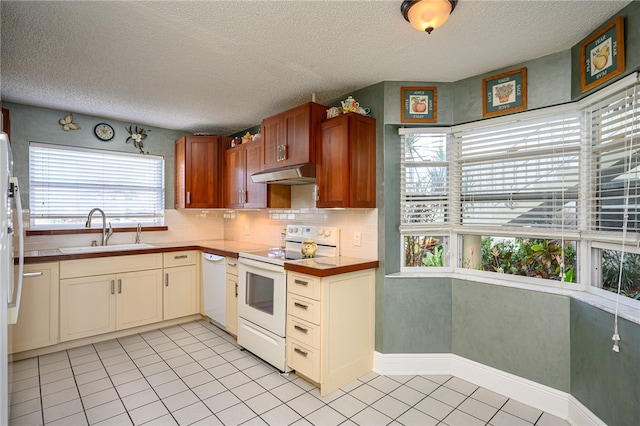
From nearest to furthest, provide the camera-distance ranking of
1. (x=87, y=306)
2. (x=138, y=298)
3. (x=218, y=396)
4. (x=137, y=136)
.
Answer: (x=218, y=396), (x=87, y=306), (x=138, y=298), (x=137, y=136)

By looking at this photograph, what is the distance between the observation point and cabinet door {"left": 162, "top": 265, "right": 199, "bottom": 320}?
372 cm

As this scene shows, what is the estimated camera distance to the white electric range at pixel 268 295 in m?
2.70

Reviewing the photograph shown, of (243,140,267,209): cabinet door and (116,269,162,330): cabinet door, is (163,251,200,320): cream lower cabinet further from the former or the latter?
(243,140,267,209): cabinet door

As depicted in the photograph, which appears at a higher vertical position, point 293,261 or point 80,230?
point 80,230

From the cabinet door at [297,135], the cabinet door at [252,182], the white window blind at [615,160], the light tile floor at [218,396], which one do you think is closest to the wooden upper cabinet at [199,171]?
the cabinet door at [252,182]

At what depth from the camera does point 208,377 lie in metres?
2.64

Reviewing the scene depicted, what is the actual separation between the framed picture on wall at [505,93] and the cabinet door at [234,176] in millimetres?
2597

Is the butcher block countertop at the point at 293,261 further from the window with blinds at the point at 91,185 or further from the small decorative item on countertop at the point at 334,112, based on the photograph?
the small decorative item on countertop at the point at 334,112

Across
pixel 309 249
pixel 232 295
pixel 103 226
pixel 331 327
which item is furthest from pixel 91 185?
pixel 331 327

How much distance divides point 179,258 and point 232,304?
0.96 metres

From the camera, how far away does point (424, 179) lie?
2.84m

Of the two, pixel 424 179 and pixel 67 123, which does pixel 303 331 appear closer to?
pixel 424 179

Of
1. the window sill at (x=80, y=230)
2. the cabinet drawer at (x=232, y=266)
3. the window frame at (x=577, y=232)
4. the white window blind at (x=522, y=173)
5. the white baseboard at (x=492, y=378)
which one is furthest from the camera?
the window sill at (x=80, y=230)

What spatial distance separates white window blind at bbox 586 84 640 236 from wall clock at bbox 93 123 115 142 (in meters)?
4.57
